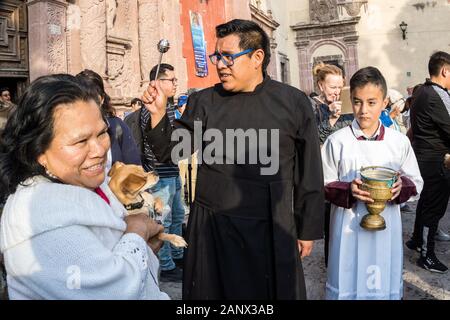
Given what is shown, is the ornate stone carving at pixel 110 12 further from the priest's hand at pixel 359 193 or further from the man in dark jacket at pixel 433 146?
the priest's hand at pixel 359 193

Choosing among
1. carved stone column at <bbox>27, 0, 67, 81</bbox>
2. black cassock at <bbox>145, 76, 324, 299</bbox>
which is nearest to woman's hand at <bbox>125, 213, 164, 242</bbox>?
black cassock at <bbox>145, 76, 324, 299</bbox>

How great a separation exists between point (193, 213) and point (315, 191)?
73 centimetres

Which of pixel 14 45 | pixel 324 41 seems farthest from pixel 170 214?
pixel 324 41

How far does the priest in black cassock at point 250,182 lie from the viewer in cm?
204

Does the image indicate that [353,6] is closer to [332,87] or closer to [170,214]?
[332,87]

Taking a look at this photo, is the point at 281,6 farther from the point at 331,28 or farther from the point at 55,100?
the point at 55,100

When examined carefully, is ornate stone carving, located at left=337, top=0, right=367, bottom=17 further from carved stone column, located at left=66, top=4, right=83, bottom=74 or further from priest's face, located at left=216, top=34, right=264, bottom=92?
priest's face, located at left=216, top=34, right=264, bottom=92

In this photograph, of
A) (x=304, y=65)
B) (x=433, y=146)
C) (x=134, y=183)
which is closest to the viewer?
(x=134, y=183)

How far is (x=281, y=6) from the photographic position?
21.4 meters

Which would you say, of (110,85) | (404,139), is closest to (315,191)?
(404,139)

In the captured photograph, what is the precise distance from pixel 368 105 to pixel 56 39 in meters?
4.97

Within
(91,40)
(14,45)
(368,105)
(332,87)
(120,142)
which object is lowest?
(120,142)

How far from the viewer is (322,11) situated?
21.2 m

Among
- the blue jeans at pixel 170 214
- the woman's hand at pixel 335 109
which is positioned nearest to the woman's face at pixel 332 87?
the woman's hand at pixel 335 109
